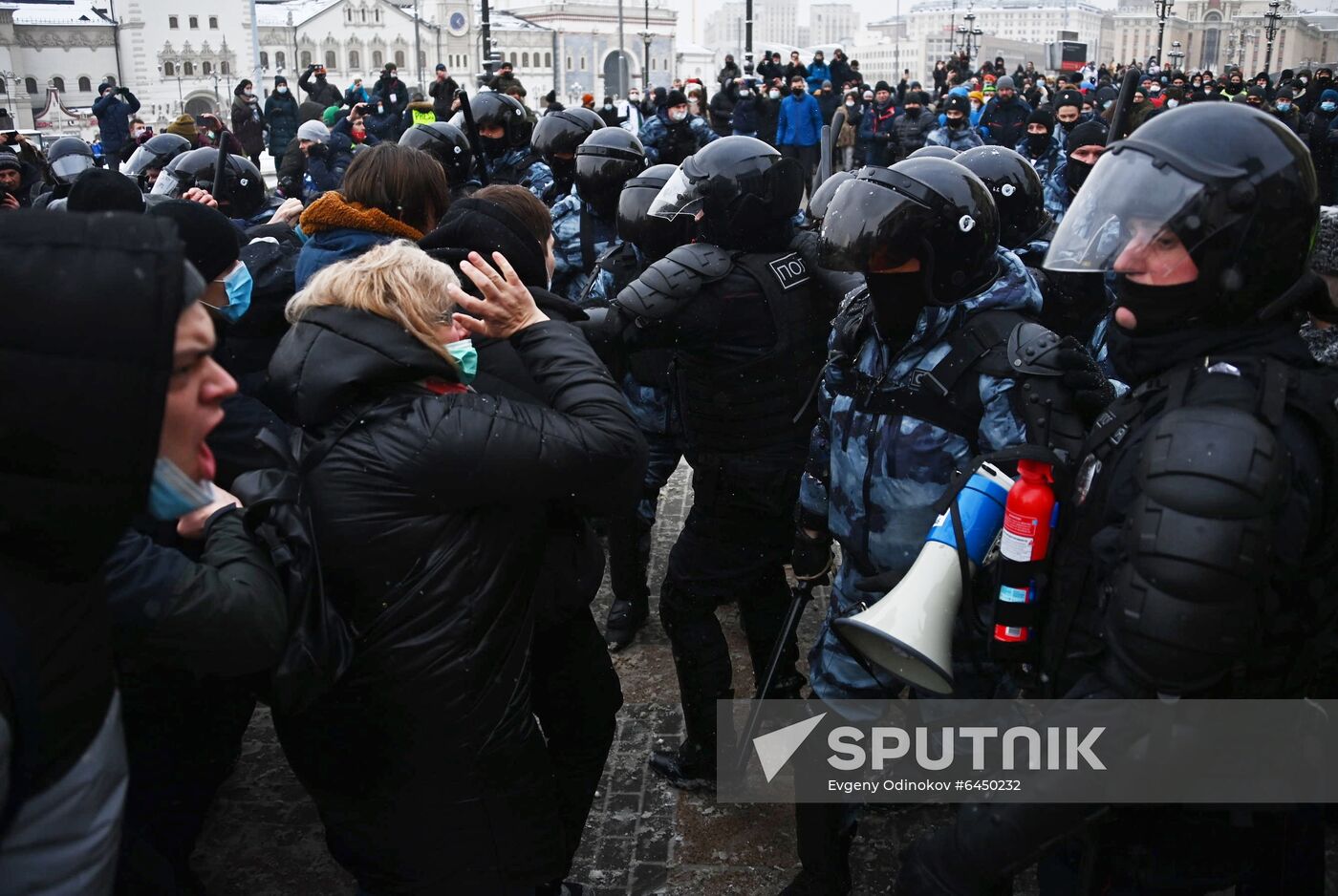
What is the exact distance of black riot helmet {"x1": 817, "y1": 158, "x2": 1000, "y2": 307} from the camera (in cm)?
305

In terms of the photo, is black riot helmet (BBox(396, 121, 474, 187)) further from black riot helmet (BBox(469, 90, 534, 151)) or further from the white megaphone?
the white megaphone

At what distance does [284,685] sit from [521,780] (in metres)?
0.64

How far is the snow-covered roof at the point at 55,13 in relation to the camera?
8675 cm

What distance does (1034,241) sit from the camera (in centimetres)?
550

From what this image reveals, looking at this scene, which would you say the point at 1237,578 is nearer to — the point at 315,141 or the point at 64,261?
the point at 64,261

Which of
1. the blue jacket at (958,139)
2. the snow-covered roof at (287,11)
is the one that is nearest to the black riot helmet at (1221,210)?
the blue jacket at (958,139)

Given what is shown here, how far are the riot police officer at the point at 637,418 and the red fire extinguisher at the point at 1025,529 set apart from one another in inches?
103

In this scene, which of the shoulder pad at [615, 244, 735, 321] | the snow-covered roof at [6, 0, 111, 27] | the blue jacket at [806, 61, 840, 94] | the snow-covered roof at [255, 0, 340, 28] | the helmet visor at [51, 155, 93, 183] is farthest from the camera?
the snow-covered roof at [255, 0, 340, 28]

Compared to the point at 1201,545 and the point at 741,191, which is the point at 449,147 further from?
the point at 1201,545

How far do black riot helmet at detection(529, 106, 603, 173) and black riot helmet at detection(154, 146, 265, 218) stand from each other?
67.4 inches

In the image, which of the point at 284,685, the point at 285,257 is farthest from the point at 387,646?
the point at 285,257

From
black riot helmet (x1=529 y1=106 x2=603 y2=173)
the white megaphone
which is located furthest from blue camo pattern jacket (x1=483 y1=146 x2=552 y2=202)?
the white megaphone

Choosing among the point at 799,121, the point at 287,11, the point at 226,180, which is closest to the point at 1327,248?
the point at 226,180

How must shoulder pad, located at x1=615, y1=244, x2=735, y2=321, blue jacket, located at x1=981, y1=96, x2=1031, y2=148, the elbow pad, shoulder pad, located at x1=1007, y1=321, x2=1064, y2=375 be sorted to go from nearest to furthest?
the elbow pad
shoulder pad, located at x1=1007, y1=321, x2=1064, y2=375
shoulder pad, located at x1=615, y1=244, x2=735, y2=321
blue jacket, located at x1=981, y1=96, x2=1031, y2=148
